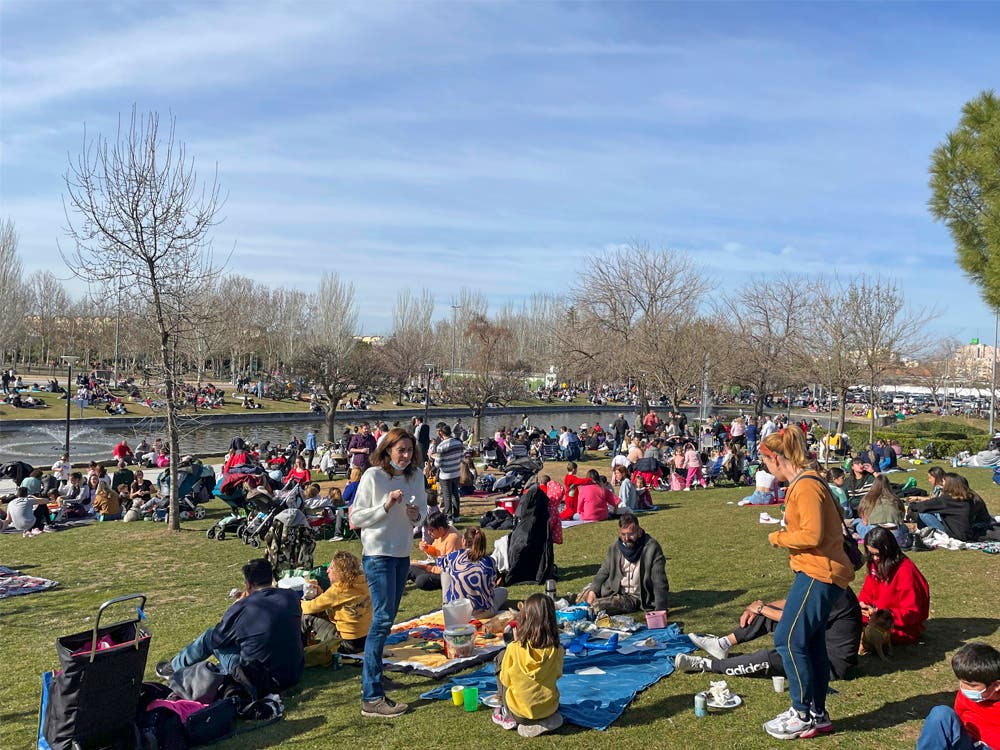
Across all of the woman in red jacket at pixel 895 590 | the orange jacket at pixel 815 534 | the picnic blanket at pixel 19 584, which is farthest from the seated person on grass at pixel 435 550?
the orange jacket at pixel 815 534

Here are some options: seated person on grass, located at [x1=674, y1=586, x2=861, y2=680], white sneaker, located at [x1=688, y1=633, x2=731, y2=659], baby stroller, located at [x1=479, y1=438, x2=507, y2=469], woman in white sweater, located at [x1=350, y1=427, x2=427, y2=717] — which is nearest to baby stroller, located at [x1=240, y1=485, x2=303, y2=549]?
woman in white sweater, located at [x1=350, y1=427, x2=427, y2=717]

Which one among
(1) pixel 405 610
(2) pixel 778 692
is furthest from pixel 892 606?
(1) pixel 405 610

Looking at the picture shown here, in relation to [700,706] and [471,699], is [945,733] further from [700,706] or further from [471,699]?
[471,699]

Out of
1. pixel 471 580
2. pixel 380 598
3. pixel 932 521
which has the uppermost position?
pixel 380 598

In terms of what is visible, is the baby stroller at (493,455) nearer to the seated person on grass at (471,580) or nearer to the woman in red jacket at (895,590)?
the seated person on grass at (471,580)

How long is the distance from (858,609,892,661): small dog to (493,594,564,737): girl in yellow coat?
2564mm

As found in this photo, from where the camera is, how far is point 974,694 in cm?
434

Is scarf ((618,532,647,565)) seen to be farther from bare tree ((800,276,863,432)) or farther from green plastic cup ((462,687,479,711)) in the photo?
bare tree ((800,276,863,432))

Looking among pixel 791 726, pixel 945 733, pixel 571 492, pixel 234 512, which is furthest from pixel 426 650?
pixel 234 512

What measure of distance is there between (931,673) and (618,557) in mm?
2917

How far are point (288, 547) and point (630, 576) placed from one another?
14.2 ft

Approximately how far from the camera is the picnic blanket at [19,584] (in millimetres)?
9945

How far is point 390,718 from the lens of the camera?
539 cm

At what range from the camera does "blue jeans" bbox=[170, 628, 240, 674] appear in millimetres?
5840
